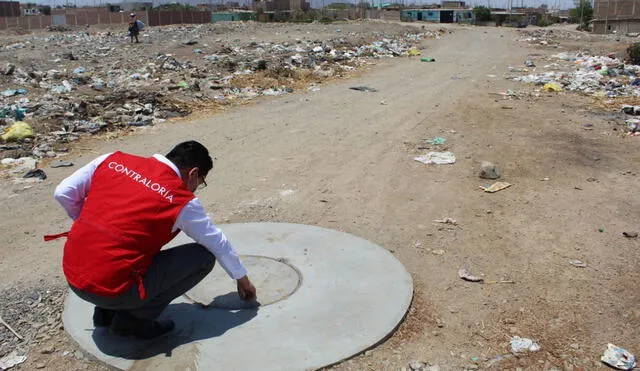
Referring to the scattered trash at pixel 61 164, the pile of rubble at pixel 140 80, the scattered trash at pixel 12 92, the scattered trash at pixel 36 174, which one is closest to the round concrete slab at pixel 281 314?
the scattered trash at pixel 36 174

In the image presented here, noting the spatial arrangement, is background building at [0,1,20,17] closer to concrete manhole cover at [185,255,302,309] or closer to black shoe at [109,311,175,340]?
concrete manhole cover at [185,255,302,309]

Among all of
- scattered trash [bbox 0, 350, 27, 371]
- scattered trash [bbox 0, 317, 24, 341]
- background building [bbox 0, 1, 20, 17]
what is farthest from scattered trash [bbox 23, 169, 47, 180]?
background building [bbox 0, 1, 20, 17]

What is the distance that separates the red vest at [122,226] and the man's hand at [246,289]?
21.0 inches

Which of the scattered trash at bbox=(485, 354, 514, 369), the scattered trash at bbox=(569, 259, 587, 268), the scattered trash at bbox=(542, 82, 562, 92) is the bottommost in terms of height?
the scattered trash at bbox=(485, 354, 514, 369)

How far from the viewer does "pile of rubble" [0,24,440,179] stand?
26.1ft

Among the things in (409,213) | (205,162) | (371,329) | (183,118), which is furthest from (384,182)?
(183,118)

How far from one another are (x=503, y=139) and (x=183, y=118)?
4832 millimetres

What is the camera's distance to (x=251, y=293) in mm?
2996

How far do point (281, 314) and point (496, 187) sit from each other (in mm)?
2988

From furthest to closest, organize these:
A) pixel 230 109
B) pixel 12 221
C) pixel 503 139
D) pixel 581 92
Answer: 1. pixel 581 92
2. pixel 230 109
3. pixel 503 139
4. pixel 12 221

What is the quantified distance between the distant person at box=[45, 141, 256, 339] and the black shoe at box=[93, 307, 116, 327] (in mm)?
184

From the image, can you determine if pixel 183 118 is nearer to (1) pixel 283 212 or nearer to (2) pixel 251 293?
(1) pixel 283 212

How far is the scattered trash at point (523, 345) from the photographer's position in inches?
114

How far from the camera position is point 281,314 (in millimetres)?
3111
